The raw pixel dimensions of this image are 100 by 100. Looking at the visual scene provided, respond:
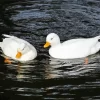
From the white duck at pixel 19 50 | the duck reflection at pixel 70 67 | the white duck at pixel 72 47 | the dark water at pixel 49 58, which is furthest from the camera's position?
the white duck at pixel 72 47

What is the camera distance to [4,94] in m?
9.41

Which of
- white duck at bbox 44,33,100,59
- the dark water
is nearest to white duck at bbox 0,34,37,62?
the dark water

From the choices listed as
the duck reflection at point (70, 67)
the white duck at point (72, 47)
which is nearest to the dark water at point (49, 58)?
the duck reflection at point (70, 67)

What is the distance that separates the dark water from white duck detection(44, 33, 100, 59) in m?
0.17

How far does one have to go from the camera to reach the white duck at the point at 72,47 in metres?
11.4

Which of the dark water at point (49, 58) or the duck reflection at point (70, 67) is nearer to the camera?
the dark water at point (49, 58)

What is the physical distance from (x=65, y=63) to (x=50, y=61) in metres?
0.38

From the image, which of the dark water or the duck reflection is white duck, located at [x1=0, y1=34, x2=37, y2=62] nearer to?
the dark water

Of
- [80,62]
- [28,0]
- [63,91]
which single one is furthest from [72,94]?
[28,0]

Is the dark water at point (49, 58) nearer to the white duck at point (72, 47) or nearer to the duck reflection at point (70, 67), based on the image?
the duck reflection at point (70, 67)

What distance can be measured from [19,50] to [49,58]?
77 centimetres

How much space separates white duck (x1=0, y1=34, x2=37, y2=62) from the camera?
11156 mm

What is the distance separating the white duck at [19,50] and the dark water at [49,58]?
195 millimetres

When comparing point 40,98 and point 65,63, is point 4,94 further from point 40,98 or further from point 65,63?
point 65,63
